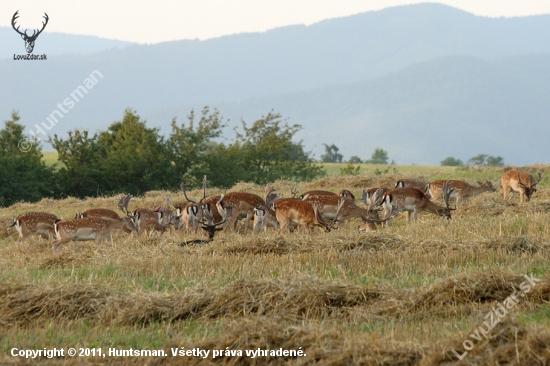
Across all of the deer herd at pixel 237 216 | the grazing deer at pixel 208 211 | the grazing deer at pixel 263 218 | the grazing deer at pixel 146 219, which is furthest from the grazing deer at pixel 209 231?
the grazing deer at pixel 146 219

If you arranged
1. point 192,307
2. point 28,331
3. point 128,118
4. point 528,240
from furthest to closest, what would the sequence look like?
point 128,118
point 528,240
point 192,307
point 28,331

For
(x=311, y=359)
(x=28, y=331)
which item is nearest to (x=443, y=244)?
(x=311, y=359)

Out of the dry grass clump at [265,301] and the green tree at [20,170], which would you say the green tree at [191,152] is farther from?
the dry grass clump at [265,301]

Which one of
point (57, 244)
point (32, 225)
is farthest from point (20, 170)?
point (57, 244)

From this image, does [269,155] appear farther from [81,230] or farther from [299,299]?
[299,299]

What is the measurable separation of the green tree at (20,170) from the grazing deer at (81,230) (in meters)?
17.5

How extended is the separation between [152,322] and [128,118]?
28.4 metres

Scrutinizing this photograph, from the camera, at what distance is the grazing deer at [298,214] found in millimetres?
12162

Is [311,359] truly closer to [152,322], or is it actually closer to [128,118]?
[152,322]

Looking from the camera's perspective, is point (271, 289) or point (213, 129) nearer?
point (271, 289)

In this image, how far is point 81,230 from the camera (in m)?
11.3

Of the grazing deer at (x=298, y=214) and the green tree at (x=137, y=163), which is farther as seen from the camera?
the green tree at (x=137, y=163)

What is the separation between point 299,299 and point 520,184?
11.6 m

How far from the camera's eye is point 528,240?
9266mm
